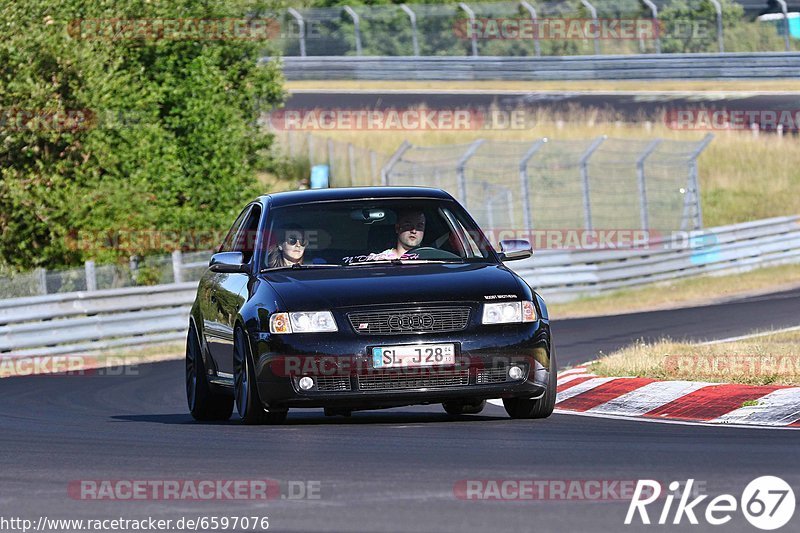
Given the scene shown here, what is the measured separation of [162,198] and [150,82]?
2451 millimetres

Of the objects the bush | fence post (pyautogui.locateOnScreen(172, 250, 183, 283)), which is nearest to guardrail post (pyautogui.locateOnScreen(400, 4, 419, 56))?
the bush

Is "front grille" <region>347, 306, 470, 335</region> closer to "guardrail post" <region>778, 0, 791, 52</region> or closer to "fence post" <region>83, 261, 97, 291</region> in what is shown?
"fence post" <region>83, 261, 97, 291</region>

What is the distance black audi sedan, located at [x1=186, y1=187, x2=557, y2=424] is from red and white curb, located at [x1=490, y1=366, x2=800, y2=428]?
3.04 feet

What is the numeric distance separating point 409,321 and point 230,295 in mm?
1755

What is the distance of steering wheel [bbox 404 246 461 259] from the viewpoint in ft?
35.4

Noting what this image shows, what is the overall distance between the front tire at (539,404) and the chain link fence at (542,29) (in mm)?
33612

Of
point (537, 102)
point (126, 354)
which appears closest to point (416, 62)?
point (537, 102)

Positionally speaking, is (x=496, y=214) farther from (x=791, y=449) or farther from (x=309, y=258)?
(x=791, y=449)

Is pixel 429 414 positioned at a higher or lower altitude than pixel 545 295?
higher

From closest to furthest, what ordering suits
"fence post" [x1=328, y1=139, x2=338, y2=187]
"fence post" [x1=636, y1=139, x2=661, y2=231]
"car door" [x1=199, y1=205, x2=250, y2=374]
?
"car door" [x1=199, y1=205, x2=250, y2=374]
"fence post" [x1=636, y1=139, x2=661, y2=231]
"fence post" [x1=328, y1=139, x2=338, y2=187]

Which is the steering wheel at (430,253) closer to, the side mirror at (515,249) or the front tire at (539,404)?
the side mirror at (515,249)

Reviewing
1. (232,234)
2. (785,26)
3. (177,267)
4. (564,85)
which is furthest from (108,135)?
(564,85)

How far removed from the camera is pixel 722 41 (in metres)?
44.7

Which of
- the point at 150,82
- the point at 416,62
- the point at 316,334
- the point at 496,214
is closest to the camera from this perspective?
the point at 316,334
